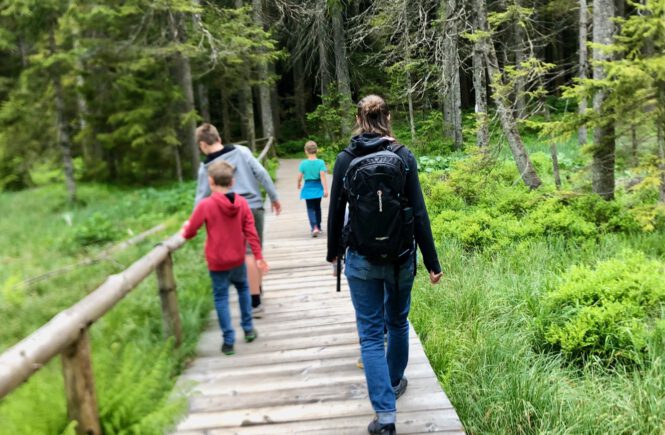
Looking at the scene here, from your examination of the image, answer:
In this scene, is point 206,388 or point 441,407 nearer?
point 441,407

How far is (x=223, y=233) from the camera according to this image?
14.1 ft

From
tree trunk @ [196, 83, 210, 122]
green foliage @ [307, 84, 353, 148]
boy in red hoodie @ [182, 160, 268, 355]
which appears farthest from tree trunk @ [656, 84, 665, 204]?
tree trunk @ [196, 83, 210, 122]

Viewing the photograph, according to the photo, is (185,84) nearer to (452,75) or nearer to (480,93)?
(452,75)

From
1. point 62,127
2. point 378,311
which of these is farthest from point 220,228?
point 62,127

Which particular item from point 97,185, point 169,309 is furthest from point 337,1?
point 169,309

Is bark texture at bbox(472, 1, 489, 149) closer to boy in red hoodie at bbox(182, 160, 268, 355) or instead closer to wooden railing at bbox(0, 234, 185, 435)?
boy in red hoodie at bbox(182, 160, 268, 355)

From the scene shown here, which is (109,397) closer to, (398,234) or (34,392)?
(34,392)

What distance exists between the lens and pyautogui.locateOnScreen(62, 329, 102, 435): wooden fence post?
2.61 metres

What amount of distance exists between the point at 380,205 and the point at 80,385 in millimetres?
1880

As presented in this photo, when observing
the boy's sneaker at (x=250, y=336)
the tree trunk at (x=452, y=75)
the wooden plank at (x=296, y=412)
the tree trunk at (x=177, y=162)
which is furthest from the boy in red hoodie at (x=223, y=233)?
the tree trunk at (x=177, y=162)

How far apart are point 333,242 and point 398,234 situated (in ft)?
1.66

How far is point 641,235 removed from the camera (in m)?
7.00

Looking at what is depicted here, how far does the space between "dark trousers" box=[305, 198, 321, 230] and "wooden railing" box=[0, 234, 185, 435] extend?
5.19 metres

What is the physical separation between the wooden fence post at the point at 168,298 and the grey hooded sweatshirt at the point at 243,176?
0.77 meters
